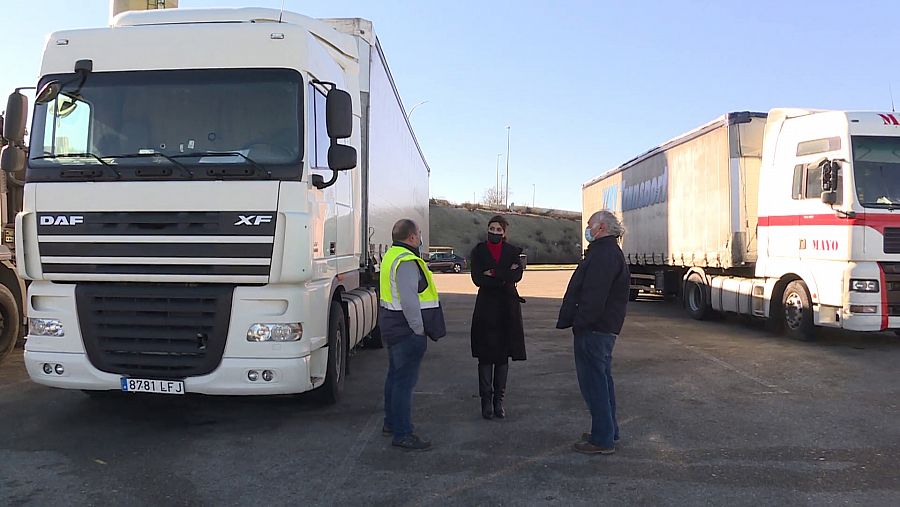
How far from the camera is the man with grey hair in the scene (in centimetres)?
490

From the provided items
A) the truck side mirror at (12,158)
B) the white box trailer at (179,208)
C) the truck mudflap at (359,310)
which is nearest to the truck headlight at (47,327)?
the white box trailer at (179,208)

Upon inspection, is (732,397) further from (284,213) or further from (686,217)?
(686,217)

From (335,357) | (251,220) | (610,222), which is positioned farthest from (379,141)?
(610,222)

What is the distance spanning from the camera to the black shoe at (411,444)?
5160 mm

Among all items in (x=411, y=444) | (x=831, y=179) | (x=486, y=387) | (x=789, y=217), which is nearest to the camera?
(x=411, y=444)

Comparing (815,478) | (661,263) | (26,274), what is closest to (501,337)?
(815,478)

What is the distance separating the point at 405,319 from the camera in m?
5.18

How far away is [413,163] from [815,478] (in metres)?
10.9

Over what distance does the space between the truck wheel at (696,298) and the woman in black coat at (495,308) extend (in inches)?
A: 349

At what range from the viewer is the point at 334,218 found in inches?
255

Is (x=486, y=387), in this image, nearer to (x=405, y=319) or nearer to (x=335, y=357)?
(x=405, y=319)

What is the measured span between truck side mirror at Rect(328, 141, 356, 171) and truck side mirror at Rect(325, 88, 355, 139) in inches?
1.7

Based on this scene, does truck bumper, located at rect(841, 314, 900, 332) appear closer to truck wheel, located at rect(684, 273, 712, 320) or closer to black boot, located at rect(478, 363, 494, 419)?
truck wheel, located at rect(684, 273, 712, 320)

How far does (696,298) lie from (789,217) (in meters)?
4.01
